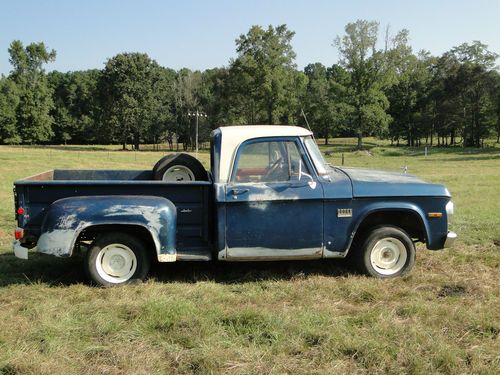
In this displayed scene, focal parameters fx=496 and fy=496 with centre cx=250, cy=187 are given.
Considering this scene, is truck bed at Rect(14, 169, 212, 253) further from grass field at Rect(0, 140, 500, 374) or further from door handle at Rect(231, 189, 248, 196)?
grass field at Rect(0, 140, 500, 374)

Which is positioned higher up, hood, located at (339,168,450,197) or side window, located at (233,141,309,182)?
side window, located at (233,141,309,182)

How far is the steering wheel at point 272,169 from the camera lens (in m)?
5.59

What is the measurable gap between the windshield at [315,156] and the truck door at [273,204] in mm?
87

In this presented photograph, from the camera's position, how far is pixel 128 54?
67.9 meters

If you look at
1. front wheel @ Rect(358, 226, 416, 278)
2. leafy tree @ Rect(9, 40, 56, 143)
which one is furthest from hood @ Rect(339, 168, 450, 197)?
leafy tree @ Rect(9, 40, 56, 143)

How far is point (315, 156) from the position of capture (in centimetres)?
570

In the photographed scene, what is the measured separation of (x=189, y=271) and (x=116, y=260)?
1.04m

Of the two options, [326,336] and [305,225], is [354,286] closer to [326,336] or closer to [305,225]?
[305,225]

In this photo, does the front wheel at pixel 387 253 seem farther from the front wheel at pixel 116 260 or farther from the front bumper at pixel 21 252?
the front bumper at pixel 21 252

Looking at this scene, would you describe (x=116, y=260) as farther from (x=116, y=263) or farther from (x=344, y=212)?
(x=344, y=212)

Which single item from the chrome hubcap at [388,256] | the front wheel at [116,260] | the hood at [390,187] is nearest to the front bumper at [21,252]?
the front wheel at [116,260]

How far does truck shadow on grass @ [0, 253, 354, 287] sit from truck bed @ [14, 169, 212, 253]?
61 cm

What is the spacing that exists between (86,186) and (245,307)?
219cm

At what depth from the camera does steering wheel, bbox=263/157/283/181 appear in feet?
18.3
